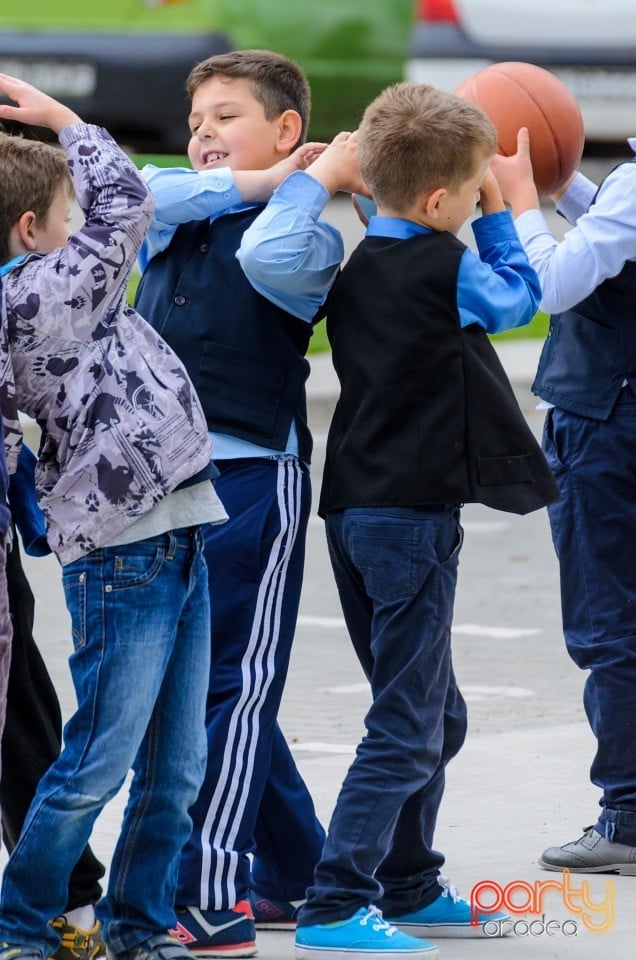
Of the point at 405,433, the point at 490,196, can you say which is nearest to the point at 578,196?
the point at 490,196

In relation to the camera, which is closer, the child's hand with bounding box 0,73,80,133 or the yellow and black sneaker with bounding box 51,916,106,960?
the child's hand with bounding box 0,73,80,133

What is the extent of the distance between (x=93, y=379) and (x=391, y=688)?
34.6 inches

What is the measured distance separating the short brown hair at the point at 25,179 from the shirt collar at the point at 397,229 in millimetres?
662

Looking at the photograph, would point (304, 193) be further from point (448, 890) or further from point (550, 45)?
point (550, 45)

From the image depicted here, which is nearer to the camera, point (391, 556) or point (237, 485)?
point (391, 556)

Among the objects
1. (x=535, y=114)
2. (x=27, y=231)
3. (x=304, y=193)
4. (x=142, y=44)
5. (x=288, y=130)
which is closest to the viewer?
(x=27, y=231)

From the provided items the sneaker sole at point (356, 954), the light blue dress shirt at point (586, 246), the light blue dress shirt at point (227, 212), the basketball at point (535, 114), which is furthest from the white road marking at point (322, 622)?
the sneaker sole at point (356, 954)

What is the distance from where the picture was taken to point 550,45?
15.1 meters

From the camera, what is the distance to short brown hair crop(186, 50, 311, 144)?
156 inches

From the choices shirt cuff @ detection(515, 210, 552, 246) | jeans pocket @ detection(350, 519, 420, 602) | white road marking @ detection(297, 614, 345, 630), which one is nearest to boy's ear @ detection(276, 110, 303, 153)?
shirt cuff @ detection(515, 210, 552, 246)

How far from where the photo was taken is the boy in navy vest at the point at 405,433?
11.9ft

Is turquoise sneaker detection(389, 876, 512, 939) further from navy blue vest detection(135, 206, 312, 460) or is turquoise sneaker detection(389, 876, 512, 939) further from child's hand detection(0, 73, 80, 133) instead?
child's hand detection(0, 73, 80, 133)

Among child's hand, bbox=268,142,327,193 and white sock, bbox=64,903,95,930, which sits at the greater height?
child's hand, bbox=268,142,327,193

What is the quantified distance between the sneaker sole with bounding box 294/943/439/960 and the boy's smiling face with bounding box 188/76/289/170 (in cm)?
169
